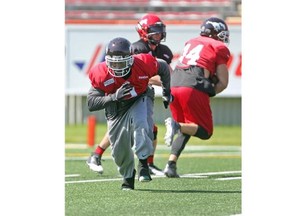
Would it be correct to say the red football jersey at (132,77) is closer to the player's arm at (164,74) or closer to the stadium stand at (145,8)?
the player's arm at (164,74)

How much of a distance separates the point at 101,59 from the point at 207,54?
854 centimetres

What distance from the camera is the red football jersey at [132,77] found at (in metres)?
5.30

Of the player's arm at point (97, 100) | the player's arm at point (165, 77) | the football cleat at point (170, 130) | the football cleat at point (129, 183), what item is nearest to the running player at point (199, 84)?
the football cleat at point (170, 130)

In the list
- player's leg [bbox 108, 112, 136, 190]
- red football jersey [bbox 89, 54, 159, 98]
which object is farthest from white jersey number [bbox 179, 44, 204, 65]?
player's leg [bbox 108, 112, 136, 190]

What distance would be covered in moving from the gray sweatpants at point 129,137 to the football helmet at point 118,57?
287 mm

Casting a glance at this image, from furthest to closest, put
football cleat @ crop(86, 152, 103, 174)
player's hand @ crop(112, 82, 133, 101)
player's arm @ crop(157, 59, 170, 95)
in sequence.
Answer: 1. football cleat @ crop(86, 152, 103, 174)
2. player's arm @ crop(157, 59, 170, 95)
3. player's hand @ crop(112, 82, 133, 101)

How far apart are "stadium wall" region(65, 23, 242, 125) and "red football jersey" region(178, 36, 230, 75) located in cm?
806

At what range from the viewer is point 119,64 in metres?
5.24

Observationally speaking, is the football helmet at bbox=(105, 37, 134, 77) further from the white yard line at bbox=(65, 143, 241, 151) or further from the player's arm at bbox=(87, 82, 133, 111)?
the white yard line at bbox=(65, 143, 241, 151)

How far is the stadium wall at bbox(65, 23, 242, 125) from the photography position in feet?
47.9

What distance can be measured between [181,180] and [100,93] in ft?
3.35

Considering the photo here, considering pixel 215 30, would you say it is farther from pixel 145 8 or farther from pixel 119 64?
pixel 145 8
